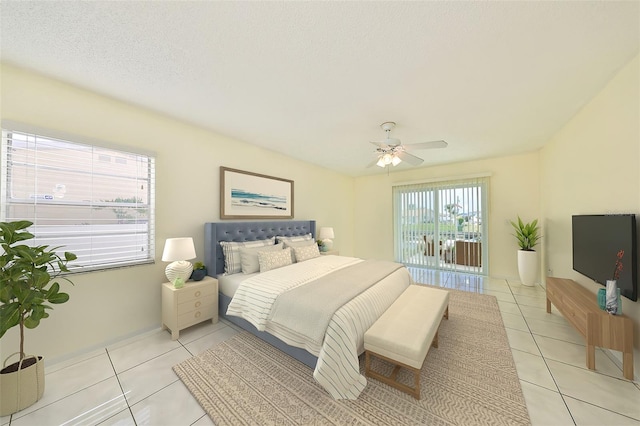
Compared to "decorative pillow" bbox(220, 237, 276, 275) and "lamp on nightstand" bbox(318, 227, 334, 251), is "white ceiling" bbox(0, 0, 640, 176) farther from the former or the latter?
"lamp on nightstand" bbox(318, 227, 334, 251)

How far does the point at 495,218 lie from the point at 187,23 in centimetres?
576

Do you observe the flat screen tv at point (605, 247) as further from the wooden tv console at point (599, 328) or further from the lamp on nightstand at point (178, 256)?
the lamp on nightstand at point (178, 256)

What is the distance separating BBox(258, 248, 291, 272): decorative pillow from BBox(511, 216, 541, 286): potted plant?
4.25 meters

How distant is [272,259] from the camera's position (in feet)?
10.0

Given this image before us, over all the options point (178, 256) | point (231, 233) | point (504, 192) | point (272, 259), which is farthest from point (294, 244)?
point (504, 192)

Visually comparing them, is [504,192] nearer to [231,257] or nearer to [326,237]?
[326,237]

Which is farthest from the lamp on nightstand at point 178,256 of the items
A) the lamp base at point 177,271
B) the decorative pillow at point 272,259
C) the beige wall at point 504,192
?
the beige wall at point 504,192

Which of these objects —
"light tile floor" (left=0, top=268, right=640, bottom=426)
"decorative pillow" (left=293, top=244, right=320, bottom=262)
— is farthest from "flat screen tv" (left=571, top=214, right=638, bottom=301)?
"decorative pillow" (left=293, top=244, right=320, bottom=262)

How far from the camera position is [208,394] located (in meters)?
1.66

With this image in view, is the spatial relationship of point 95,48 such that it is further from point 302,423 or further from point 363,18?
point 302,423

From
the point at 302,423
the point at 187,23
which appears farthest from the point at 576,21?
the point at 302,423

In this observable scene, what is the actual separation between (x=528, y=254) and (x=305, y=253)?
13.2 feet

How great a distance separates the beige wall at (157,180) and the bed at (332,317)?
1.14ft

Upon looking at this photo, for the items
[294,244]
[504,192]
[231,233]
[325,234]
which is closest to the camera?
[231,233]
